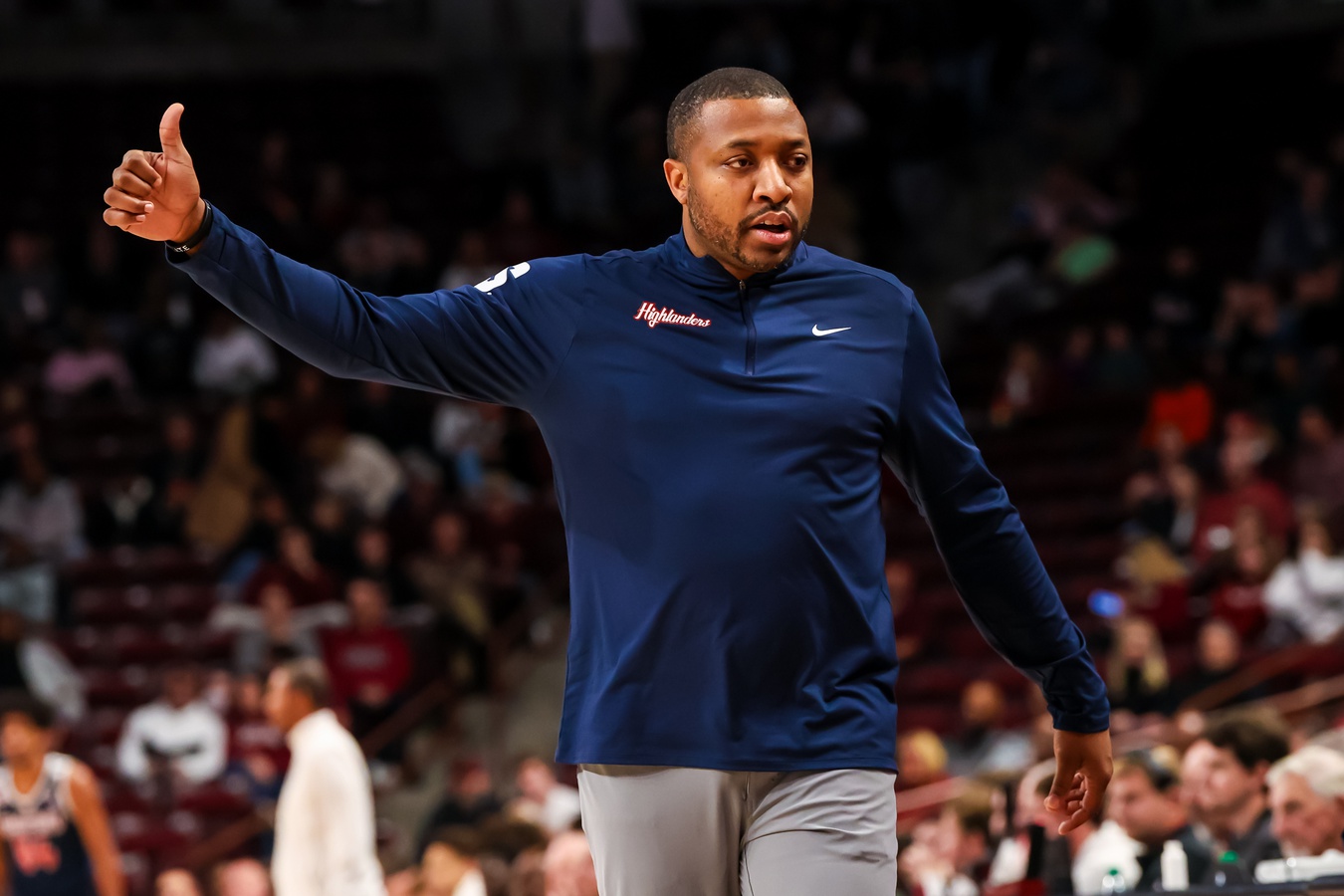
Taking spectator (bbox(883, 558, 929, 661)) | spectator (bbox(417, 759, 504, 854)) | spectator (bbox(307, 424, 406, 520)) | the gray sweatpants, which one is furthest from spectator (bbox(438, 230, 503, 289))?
the gray sweatpants

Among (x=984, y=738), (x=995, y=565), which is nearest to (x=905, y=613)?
(x=984, y=738)

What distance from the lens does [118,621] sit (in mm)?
11547

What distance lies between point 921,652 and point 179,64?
9.31m

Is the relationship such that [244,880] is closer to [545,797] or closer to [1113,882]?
[545,797]

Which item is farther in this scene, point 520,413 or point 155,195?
point 520,413

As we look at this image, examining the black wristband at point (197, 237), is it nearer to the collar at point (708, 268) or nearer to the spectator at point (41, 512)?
the collar at point (708, 268)

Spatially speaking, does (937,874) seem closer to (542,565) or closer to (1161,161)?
(542,565)

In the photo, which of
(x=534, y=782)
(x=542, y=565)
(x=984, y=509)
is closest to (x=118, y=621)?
(x=542, y=565)

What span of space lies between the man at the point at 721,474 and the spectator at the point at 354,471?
9.37 metres

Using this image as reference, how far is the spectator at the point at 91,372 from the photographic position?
511 inches

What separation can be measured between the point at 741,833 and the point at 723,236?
0.86 meters

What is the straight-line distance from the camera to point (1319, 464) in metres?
10.5

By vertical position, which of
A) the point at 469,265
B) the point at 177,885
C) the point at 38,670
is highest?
the point at 469,265

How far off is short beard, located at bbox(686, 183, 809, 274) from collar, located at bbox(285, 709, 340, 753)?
4.83 meters
